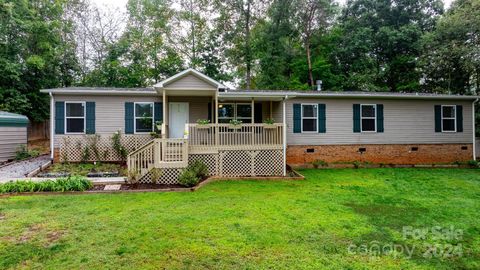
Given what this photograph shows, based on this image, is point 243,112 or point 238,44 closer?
point 243,112

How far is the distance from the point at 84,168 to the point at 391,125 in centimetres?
1298

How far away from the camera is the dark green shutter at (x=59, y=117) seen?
10.5 m

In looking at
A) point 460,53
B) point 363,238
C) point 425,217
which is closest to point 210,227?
point 363,238

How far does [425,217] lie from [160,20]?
22991mm

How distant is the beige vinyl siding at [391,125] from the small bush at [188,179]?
198 inches

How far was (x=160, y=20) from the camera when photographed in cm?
2233

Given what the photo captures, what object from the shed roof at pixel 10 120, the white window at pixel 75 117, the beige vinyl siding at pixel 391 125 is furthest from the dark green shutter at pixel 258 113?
the shed roof at pixel 10 120

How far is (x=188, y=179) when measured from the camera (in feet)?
25.3

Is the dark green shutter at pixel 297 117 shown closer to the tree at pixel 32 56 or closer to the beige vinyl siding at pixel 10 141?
the beige vinyl siding at pixel 10 141

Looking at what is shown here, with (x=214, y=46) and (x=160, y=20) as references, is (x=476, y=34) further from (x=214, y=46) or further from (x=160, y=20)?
(x=160, y=20)

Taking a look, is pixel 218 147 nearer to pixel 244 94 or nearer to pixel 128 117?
pixel 244 94

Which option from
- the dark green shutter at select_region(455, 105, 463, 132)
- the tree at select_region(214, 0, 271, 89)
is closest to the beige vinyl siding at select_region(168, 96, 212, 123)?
the tree at select_region(214, 0, 271, 89)

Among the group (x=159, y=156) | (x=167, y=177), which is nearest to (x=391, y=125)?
(x=167, y=177)

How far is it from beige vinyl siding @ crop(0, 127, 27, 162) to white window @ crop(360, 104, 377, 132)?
50.3ft
